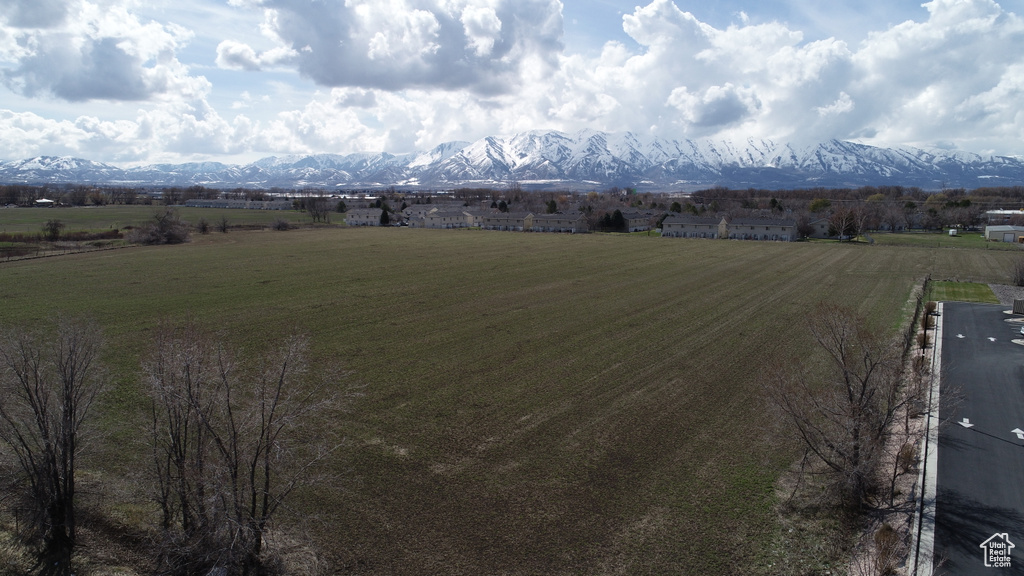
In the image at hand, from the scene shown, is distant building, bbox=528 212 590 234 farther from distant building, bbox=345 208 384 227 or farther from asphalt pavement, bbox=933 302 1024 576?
asphalt pavement, bbox=933 302 1024 576

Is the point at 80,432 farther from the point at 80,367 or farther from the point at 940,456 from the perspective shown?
the point at 940,456

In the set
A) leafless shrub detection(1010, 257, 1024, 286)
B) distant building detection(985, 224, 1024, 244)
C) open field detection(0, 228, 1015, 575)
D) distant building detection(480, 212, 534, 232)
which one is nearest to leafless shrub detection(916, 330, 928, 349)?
open field detection(0, 228, 1015, 575)

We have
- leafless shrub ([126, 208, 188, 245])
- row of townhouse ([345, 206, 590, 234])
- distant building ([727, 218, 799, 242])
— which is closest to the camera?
leafless shrub ([126, 208, 188, 245])

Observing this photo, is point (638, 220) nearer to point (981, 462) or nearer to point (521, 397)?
point (521, 397)

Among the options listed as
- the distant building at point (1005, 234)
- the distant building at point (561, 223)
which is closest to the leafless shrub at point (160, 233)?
the distant building at point (561, 223)

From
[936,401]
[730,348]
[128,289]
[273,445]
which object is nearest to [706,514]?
[273,445]
